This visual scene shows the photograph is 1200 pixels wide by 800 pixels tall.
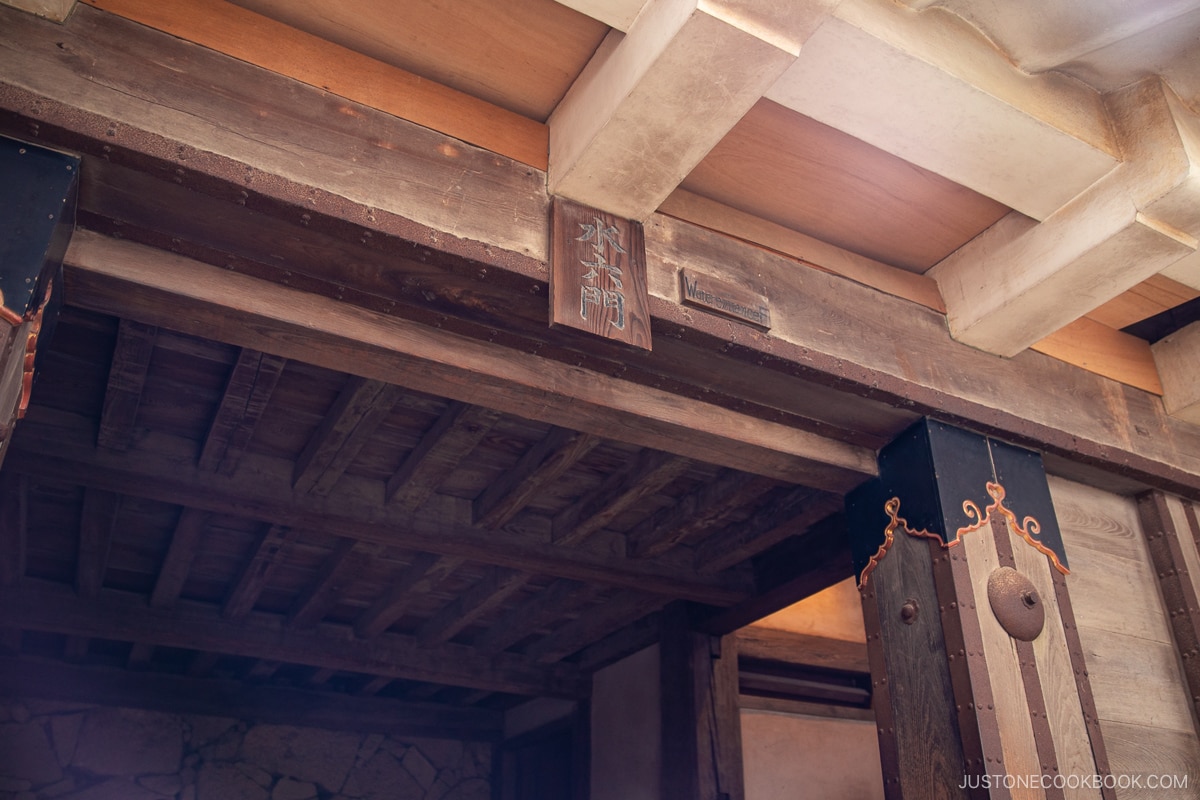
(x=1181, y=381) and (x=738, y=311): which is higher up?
(x=1181, y=381)

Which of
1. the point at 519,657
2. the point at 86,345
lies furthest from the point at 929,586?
the point at 519,657

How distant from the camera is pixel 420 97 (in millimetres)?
2600

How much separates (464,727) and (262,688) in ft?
5.31

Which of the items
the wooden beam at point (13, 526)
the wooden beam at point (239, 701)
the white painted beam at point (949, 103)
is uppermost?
the white painted beam at point (949, 103)

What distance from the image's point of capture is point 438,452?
3.94 metres

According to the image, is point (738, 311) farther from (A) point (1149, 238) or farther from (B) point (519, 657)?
(B) point (519, 657)

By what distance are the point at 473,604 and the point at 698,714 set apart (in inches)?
55.6

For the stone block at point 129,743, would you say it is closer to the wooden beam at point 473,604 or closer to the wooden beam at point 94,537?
the wooden beam at point 94,537

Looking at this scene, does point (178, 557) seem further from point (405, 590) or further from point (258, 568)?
point (405, 590)

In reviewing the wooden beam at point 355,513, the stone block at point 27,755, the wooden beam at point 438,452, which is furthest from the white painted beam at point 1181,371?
the stone block at point 27,755

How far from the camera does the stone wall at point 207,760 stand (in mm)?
6141

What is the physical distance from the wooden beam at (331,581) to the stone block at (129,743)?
1724mm

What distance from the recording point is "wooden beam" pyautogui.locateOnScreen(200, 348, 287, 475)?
3.32 m

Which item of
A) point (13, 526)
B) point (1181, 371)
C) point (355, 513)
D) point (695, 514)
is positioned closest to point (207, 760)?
point (13, 526)
